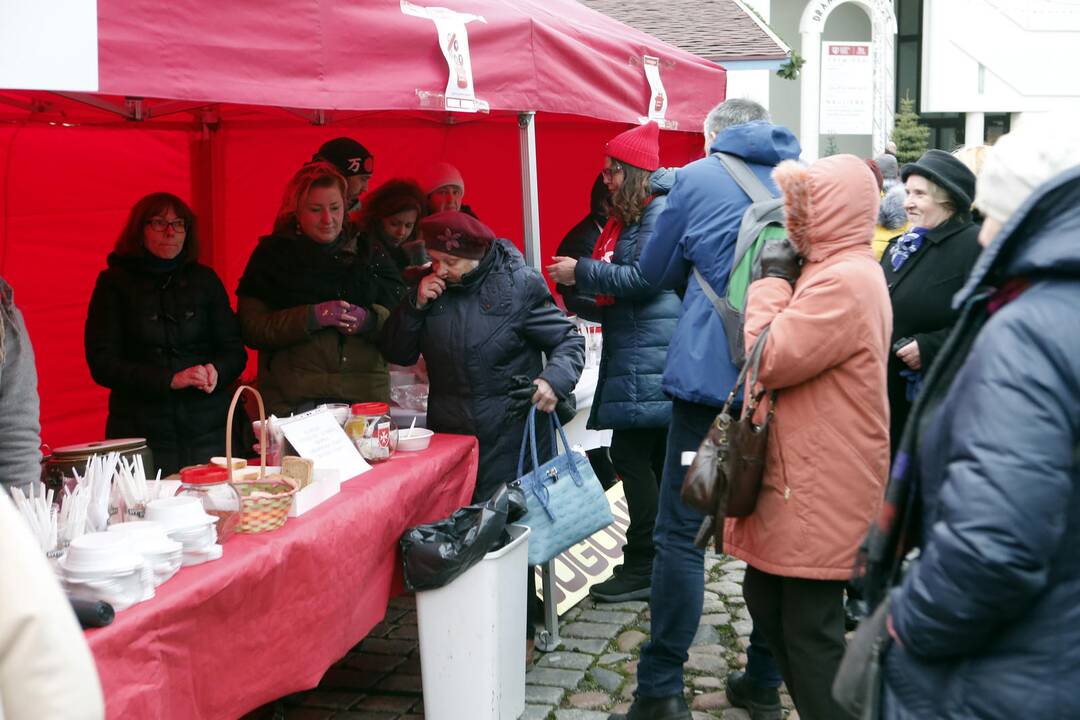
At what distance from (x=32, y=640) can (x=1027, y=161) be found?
1.52 m

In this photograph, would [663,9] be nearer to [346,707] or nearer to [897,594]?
[346,707]

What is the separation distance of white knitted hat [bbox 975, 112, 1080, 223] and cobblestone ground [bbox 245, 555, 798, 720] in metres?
2.42

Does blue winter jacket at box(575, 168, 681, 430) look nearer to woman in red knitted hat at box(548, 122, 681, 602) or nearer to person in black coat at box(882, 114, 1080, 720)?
woman in red knitted hat at box(548, 122, 681, 602)

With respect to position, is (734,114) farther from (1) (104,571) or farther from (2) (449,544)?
(1) (104,571)

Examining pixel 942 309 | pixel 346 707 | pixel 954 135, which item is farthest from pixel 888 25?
pixel 346 707

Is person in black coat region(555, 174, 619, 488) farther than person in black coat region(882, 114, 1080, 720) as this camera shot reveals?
Yes

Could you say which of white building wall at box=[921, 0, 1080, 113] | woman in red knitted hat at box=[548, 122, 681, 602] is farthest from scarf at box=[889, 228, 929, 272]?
white building wall at box=[921, 0, 1080, 113]

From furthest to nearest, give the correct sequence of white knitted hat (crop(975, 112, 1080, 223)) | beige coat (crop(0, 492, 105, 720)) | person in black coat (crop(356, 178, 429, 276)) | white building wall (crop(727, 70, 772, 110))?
white building wall (crop(727, 70, 772, 110)) → person in black coat (crop(356, 178, 429, 276)) → white knitted hat (crop(975, 112, 1080, 223)) → beige coat (crop(0, 492, 105, 720))

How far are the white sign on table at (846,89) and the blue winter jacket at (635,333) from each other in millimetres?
10716

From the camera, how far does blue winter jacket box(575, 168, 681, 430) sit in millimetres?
4566

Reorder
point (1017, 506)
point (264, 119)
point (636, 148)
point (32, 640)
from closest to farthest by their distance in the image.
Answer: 1. point (32, 640)
2. point (1017, 506)
3. point (636, 148)
4. point (264, 119)

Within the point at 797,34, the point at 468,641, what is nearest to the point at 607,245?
the point at 468,641

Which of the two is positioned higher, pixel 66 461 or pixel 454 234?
pixel 454 234

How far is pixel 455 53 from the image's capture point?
3.69 meters
